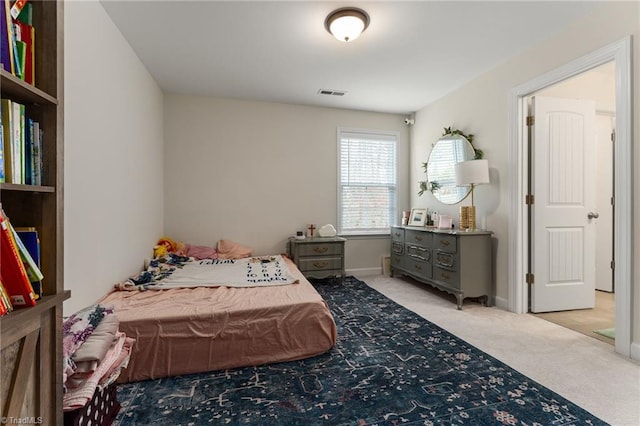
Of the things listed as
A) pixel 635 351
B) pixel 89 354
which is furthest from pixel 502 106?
pixel 89 354

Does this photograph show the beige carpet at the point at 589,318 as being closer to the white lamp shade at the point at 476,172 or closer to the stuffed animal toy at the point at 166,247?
the white lamp shade at the point at 476,172

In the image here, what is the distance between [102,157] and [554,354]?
3669mm

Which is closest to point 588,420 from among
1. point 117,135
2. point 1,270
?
point 1,270

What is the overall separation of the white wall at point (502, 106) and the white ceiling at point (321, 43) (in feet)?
0.40

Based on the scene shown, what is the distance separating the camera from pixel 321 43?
282cm

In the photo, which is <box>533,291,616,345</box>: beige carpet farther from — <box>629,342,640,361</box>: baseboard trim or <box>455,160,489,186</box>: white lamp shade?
<box>455,160,489,186</box>: white lamp shade

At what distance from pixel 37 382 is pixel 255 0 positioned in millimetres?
2504

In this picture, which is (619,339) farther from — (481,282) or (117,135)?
(117,135)

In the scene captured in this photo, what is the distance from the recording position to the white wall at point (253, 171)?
4145 millimetres

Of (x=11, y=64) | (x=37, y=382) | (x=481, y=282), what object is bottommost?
(x=481, y=282)

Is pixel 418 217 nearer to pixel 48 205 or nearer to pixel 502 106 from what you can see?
pixel 502 106

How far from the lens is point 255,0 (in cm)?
223

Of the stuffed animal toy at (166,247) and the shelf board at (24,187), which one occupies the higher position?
the shelf board at (24,187)

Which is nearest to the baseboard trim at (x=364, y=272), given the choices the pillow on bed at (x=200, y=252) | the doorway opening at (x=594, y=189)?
the pillow on bed at (x=200, y=252)
